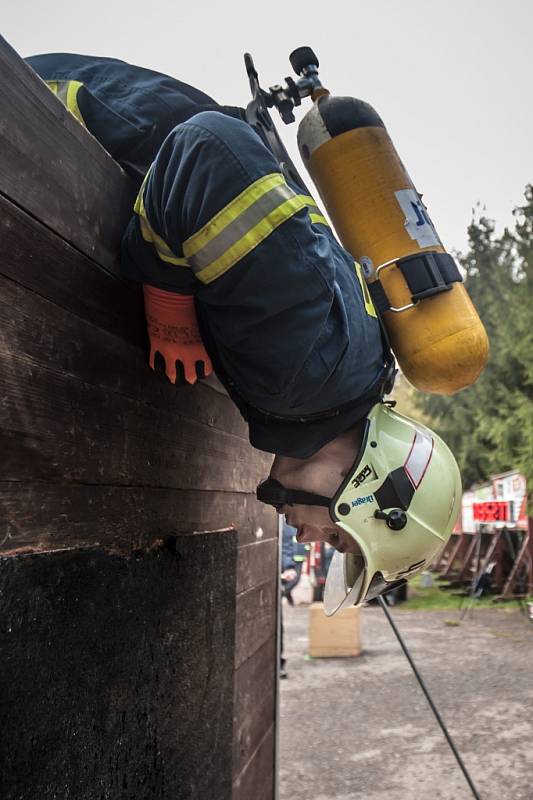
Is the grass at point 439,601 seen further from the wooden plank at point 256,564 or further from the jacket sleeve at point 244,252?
the jacket sleeve at point 244,252

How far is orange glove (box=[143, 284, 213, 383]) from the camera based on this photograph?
5.78 feet

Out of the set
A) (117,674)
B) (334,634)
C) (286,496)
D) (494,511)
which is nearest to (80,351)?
(117,674)

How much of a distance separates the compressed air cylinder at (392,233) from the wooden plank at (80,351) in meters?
0.69

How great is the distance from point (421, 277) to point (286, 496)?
0.76 metres

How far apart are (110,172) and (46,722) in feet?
3.92

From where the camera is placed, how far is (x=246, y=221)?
4.42ft

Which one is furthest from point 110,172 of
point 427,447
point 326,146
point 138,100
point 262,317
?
point 427,447

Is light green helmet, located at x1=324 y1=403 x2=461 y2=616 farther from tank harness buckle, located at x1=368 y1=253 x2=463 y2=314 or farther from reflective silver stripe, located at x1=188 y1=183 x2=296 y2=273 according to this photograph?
reflective silver stripe, located at x1=188 y1=183 x2=296 y2=273

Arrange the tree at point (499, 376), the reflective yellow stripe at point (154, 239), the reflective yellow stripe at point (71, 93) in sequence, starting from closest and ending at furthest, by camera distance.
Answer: the reflective yellow stripe at point (154, 239), the reflective yellow stripe at point (71, 93), the tree at point (499, 376)

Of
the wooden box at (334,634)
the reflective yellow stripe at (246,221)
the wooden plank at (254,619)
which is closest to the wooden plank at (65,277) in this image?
the reflective yellow stripe at (246,221)

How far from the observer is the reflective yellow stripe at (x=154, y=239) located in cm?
Answer: 149

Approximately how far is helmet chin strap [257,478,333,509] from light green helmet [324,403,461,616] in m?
0.09

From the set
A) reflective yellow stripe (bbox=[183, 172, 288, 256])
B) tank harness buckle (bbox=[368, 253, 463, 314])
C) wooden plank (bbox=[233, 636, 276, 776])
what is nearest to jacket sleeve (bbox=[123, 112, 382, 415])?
reflective yellow stripe (bbox=[183, 172, 288, 256])

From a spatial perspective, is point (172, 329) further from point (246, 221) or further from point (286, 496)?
point (286, 496)
